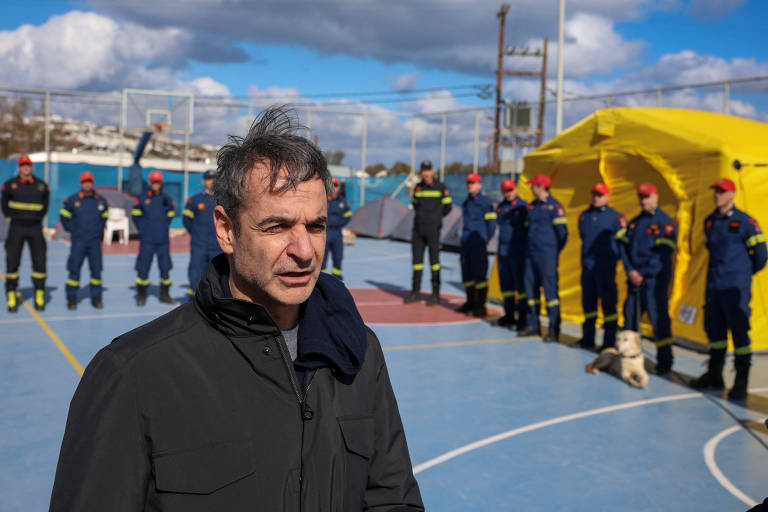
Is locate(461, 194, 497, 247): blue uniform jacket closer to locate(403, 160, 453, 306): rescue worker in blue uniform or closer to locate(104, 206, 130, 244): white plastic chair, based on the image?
locate(403, 160, 453, 306): rescue worker in blue uniform

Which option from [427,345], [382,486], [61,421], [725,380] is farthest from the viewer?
[427,345]

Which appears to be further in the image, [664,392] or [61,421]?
[664,392]

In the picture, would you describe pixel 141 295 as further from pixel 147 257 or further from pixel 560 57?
pixel 560 57

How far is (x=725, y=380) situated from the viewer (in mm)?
7652

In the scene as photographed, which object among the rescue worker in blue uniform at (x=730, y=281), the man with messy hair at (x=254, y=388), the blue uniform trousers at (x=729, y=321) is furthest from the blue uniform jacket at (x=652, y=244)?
the man with messy hair at (x=254, y=388)

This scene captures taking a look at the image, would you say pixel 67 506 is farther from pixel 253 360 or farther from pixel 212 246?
pixel 212 246

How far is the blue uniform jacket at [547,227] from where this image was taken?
9.25 meters

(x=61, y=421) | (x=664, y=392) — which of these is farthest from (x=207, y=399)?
(x=664, y=392)

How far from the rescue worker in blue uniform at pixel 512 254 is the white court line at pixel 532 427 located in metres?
3.12

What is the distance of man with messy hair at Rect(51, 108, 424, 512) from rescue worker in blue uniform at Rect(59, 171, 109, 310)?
9561 mm

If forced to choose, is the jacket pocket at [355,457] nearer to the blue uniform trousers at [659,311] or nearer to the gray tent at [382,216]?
the blue uniform trousers at [659,311]

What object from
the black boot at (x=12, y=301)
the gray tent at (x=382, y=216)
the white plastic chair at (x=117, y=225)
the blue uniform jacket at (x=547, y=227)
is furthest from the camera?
the gray tent at (x=382, y=216)

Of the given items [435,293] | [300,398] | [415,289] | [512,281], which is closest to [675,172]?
[512,281]

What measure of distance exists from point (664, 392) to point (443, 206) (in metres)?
5.59
